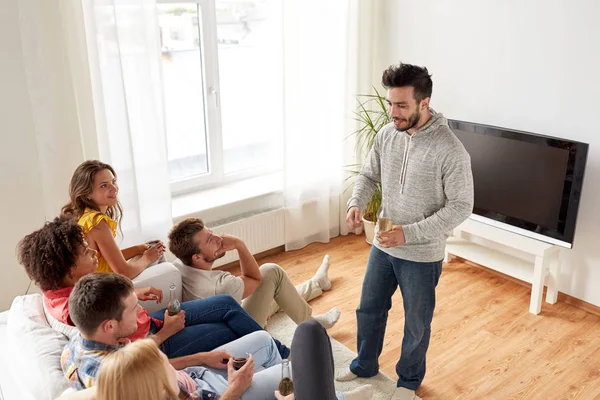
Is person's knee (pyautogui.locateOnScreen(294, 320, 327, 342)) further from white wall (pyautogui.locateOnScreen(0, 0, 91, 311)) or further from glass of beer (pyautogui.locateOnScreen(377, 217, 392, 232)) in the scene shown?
white wall (pyautogui.locateOnScreen(0, 0, 91, 311))

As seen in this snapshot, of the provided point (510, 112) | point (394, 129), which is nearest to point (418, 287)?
point (394, 129)

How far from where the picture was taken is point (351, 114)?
4.51 m

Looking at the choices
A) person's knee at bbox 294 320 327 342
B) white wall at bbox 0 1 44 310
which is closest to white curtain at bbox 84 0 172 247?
white wall at bbox 0 1 44 310

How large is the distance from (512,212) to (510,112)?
0.64 m

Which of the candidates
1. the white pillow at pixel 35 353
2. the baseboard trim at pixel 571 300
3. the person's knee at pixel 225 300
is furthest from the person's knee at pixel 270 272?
the baseboard trim at pixel 571 300

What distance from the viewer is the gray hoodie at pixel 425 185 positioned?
2.42 meters

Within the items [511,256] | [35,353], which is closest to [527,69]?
[511,256]

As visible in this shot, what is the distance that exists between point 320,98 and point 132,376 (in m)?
3.08

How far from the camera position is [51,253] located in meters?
2.18

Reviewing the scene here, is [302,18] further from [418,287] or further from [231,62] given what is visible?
[418,287]

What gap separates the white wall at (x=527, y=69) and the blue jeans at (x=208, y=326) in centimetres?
212

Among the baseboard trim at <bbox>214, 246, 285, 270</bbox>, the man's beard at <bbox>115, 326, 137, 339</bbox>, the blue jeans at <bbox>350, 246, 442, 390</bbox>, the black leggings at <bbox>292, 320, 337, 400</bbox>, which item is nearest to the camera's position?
the black leggings at <bbox>292, 320, 337, 400</bbox>

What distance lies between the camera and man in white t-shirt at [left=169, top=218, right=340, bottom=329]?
8.73 ft

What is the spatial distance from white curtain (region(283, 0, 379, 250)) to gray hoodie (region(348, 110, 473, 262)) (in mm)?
1607
